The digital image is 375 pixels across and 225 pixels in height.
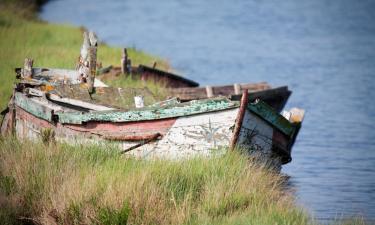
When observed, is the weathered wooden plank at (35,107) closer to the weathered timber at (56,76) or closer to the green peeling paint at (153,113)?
the green peeling paint at (153,113)

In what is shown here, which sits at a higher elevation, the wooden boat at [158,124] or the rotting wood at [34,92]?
the rotting wood at [34,92]

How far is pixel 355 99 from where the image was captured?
20047mm

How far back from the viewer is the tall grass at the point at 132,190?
7.55 m

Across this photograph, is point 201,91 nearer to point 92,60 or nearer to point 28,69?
point 28,69

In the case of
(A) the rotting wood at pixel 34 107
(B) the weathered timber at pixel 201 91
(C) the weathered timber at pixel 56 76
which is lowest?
(A) the rotting wood at pixel 34 107

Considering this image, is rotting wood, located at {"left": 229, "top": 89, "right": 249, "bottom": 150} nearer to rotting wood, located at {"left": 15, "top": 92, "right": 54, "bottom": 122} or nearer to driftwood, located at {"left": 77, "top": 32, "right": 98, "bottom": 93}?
rotting wood, located at {"left": 15, "top": 92, "right": 54, "bottom": 122}

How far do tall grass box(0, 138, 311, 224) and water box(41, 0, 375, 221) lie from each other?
1.54 m

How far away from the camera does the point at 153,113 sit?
995 cm

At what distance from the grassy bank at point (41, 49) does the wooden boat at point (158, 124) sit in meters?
2.45

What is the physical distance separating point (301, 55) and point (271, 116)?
17411 millimetres

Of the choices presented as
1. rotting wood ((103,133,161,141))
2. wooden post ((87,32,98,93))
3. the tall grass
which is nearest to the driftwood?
wooden post ((87,32,98,93))

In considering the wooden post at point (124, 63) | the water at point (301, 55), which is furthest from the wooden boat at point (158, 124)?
the wooden post at point (124, 63)

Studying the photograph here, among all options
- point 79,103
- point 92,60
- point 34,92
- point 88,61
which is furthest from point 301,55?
point 79,103

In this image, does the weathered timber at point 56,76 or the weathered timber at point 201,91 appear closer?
the weathered timber at point 56,76
